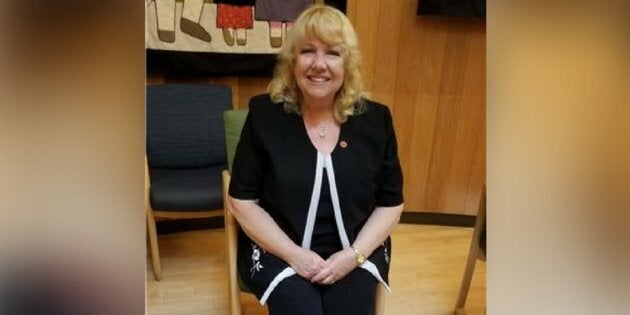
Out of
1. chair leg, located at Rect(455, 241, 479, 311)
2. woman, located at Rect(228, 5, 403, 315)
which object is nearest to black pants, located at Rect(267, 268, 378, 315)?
woman, located at Rect(228, 5, 403, 315)

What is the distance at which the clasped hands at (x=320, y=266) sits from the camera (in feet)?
4.57

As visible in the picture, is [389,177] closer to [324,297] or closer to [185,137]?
[324,297]

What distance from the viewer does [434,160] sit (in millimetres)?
2840

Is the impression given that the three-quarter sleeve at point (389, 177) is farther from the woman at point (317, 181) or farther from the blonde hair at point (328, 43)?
the blonde hair at point (328, 43)

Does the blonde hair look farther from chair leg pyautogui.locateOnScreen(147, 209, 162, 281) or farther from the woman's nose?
chair leg pyautogui.locateOnScreen(147, 209, 162, 281)

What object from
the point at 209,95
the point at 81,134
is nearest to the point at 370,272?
the point at 81,134

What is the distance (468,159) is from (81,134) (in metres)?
2.61

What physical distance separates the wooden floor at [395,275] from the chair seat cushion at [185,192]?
0.33 metres

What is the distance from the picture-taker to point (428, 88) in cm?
270

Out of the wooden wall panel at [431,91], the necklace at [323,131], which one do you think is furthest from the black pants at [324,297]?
the wooden wall panel at [431,91]

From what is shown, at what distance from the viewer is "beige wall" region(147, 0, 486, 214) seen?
2588 millimetres

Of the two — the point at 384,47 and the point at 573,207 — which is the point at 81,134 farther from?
the point at 384,47

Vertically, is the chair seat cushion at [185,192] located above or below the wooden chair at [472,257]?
above

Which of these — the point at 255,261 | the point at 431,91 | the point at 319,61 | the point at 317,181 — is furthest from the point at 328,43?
the point at 431,91
